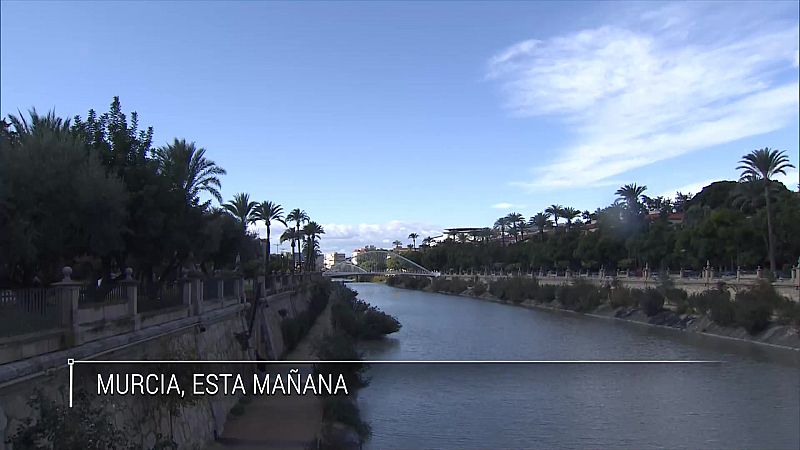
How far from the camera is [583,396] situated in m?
26.9

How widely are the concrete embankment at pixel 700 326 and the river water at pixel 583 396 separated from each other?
4.80ft

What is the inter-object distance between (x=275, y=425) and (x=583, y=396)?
13860mm

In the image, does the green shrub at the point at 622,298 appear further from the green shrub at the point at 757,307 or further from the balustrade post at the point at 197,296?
the balustrade post at the point at 197,296

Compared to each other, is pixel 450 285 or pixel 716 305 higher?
pixel 716 305

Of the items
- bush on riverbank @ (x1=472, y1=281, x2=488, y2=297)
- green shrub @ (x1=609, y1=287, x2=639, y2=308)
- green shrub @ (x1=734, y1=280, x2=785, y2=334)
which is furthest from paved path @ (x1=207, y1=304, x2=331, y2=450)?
bush on riverbank @ (x1=472, y1=281, x2=488, y2=297)

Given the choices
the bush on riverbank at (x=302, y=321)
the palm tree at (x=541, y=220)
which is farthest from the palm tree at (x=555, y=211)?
the bush on riverbank at (x=302, y=321)

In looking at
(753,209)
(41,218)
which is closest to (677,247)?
(753,209)

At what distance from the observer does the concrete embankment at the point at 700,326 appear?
40.2 metres

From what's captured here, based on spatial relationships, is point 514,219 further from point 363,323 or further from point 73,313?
point 73,313

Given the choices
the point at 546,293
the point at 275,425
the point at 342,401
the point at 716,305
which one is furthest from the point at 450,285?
the point at 275,425

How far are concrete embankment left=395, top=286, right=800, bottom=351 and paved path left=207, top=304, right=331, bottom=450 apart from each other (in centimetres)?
3089

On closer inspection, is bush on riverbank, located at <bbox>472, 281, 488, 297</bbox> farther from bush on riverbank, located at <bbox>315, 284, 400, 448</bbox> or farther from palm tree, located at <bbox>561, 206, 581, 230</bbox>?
bush on riverbank, located at <bbox>315, 284, 400, 448</bbox>

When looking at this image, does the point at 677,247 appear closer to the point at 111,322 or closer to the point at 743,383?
the point at 743,383

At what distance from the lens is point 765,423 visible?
22438 millimetres
